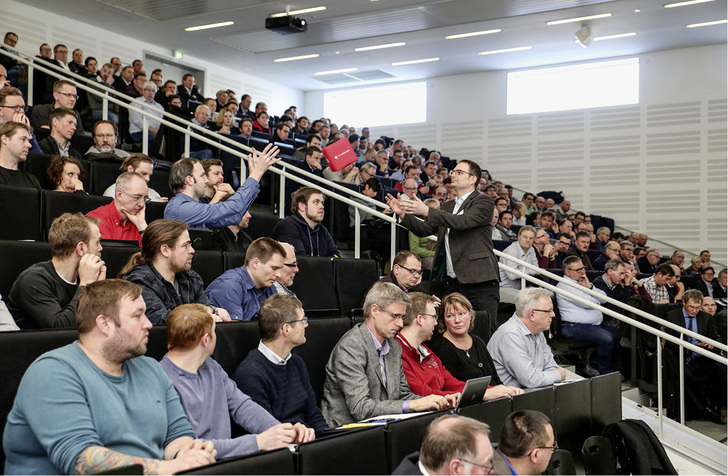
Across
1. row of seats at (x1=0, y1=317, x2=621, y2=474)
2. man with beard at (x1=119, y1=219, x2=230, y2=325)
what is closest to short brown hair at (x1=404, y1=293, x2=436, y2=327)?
row of seats at (x1=0, y1=317, x2=621, y2=474)

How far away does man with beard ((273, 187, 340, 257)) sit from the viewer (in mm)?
4227

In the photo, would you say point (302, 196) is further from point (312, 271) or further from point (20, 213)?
point (20, 213)

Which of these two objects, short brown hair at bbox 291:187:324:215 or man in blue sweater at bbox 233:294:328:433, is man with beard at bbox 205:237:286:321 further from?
short brown hair at bbox 291:187:324:215

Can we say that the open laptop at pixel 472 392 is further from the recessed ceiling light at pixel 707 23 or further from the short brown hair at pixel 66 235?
the recessed ceiling light at pixel 707 23

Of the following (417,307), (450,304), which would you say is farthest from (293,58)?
(417,307)

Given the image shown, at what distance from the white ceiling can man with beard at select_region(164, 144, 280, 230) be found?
6.23m

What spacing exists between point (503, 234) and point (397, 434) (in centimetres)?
565

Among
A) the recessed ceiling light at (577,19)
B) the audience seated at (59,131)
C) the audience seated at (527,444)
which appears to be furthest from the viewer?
the recessed ceiling light at (577,19)

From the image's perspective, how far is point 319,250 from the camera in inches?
173

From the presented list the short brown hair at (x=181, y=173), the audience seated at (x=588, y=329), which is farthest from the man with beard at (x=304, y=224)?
the audience seated at (x=588, y=329)

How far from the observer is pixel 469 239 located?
4086mm

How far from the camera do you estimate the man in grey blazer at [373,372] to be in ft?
9.40

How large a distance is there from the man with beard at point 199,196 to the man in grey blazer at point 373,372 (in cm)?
104

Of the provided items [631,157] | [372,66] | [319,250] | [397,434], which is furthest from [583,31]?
[397,434]
